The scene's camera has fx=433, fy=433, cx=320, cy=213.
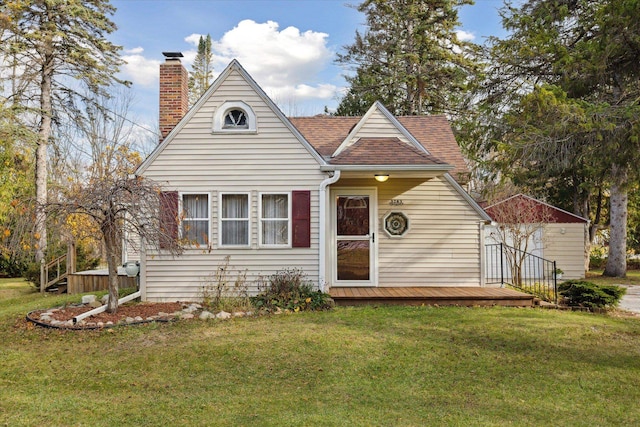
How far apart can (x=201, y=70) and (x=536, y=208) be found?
3063cm

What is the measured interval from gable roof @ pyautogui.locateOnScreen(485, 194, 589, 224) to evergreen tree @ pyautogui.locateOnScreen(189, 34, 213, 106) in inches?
1125

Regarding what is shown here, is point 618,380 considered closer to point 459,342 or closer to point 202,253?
point 459,342

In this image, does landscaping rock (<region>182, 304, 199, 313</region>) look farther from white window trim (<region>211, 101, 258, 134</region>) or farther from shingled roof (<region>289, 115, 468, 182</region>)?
shingled roof (<region>289, 115, 468, 182</region>)

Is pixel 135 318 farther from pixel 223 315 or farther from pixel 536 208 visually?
pixel 536 208

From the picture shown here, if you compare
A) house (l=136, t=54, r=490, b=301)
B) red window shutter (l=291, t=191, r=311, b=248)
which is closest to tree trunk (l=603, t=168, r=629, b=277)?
Result: house (l=136, t=54, r=490, b=301)

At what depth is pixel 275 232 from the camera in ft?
30.6

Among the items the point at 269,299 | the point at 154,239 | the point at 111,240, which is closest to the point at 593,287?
the point at 269,299

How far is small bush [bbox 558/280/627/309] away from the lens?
895 centimetres

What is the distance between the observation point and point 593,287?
9078mm

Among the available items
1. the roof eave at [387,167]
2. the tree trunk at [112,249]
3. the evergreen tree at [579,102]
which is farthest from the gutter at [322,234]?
the tree trunk at [112,249]

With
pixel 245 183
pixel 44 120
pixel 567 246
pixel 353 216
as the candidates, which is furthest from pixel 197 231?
pixel 44 120

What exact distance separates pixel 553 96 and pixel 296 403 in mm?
6465

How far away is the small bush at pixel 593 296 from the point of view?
895 centimetres

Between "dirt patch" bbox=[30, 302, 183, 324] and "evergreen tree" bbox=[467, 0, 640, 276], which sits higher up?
"evergreen tree" bbox=[467, 0, 640, 276]
